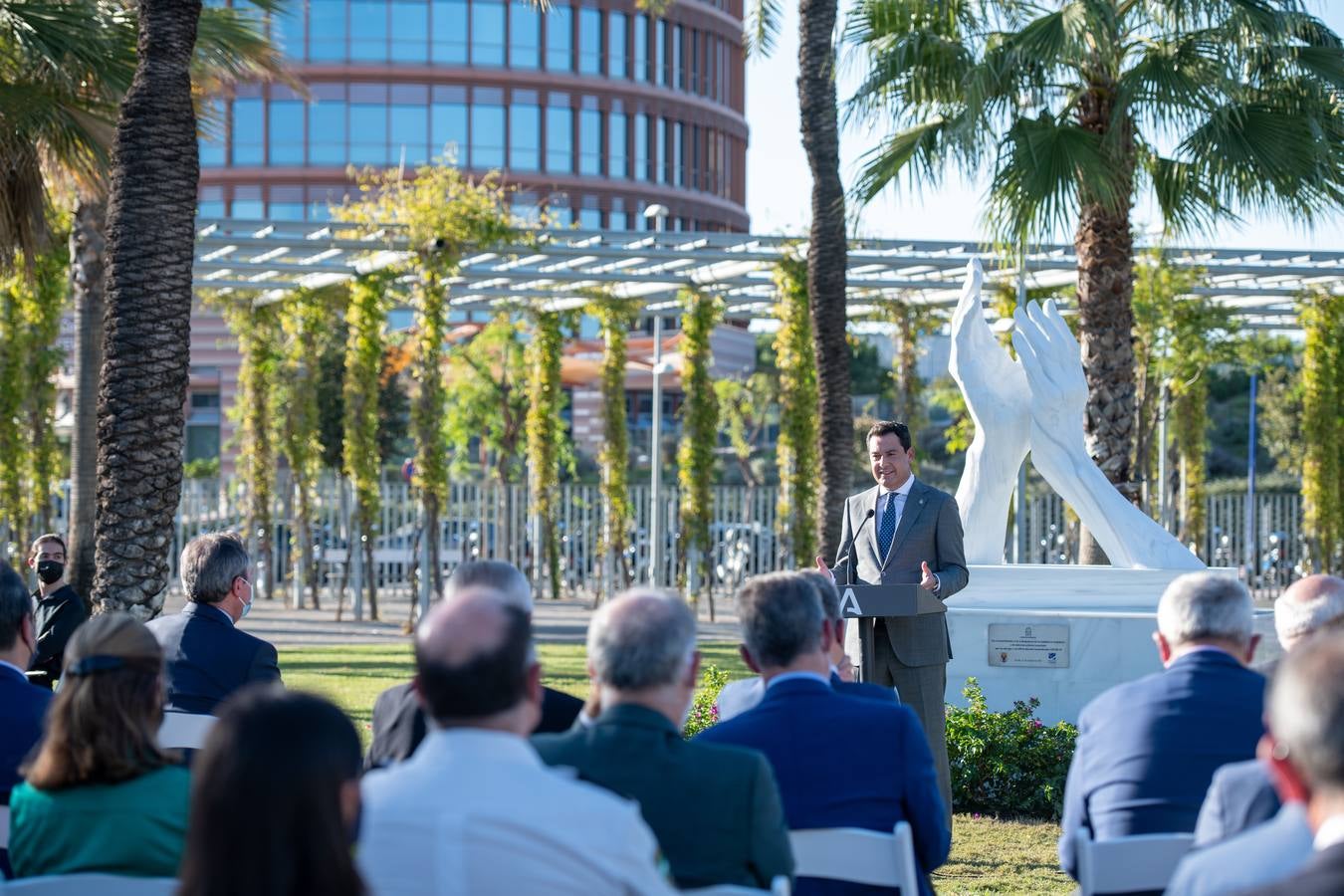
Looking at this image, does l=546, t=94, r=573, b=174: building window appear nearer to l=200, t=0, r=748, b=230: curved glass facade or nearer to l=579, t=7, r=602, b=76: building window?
l=200, t=0, r=748, b=230: curved glass facade

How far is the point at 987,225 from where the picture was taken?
1358cm

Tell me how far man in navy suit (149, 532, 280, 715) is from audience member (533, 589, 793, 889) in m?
2.31

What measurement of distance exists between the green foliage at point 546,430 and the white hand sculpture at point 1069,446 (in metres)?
14.5

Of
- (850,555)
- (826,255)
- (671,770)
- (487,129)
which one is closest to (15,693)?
(671,770)

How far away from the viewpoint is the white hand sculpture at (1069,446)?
11.2 metres

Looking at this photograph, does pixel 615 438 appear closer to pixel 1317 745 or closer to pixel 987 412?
pixel 987 412

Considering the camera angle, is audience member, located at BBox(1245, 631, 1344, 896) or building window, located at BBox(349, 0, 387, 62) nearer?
audience member, located at BBox(1245, 631, 1344, 896)

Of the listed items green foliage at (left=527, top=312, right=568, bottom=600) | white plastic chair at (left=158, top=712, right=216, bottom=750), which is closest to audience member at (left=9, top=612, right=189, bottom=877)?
white plastic chair at (left=158, top=712, right=216, bottom=750)

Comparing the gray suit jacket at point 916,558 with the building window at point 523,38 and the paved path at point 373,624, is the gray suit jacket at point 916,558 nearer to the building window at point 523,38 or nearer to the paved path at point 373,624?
the paved path at point 373,624

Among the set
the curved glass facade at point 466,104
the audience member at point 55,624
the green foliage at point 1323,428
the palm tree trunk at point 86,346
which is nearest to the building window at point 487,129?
the curved glass facade at point 466,104

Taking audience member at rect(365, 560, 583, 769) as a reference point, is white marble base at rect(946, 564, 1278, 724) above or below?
below

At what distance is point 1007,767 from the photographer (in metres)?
9.48

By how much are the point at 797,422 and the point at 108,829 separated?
1824cm

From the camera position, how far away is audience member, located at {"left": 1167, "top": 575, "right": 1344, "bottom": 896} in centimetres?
283
